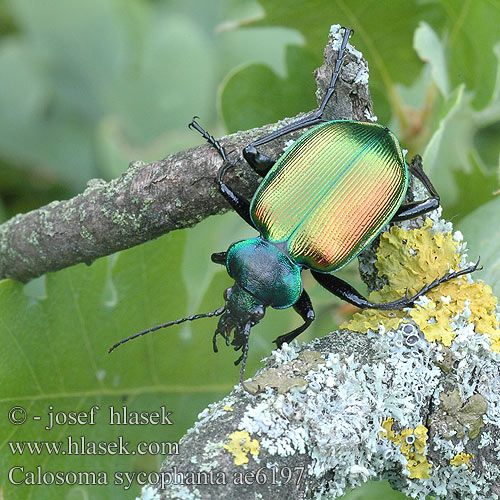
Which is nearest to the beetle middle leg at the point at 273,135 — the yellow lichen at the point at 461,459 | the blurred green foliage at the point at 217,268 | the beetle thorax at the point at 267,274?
the beetle thorax at the point at 267,274

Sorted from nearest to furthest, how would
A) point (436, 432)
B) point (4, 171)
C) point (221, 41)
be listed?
point (436, 432), point (4, 171), point (221, 41)

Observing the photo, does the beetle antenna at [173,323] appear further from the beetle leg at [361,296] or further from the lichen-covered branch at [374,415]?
the lichen-covered branch at [374,415]

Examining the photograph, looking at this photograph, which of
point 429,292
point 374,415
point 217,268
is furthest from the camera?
point 217,268

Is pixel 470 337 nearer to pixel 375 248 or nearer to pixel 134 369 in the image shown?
pixel 375 248

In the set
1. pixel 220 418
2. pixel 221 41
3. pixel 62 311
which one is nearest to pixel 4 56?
pixel 221 41

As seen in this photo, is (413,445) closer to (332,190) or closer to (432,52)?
(332,190)

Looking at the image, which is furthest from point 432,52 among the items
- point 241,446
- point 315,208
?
point 241,446
